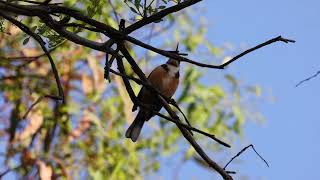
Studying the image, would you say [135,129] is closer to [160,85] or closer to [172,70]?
[160,85]

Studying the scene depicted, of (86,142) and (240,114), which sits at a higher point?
(240,114)

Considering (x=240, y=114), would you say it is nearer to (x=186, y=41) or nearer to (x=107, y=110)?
(x=186, y=41)

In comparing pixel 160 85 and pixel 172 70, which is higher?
pixel 172 70

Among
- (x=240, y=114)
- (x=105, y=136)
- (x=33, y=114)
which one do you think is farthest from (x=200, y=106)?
(x=33, y=114)

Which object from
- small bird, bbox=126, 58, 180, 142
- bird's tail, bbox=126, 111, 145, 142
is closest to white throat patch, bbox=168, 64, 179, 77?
small bird, bbox=126, 58, 180, 142

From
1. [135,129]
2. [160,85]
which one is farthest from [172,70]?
[135,129]

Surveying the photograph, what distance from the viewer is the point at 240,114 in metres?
6.40

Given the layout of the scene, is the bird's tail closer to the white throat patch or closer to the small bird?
the small bird

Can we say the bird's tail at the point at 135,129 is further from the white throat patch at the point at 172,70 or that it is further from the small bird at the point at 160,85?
the white throat patch at the point at 172,70

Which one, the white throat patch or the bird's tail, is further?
the white throat patch

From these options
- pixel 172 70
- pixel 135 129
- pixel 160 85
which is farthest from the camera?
pixel 172 70

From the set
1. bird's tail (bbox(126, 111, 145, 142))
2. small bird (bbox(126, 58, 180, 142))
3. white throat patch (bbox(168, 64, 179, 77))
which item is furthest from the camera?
white throat patch (bbox(168, 64, 179, 77))

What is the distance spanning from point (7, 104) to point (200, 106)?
1642 millimetres

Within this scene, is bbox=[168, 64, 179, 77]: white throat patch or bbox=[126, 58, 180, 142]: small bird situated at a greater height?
bbox=[168, 64, 179, 77]: white throat patch
